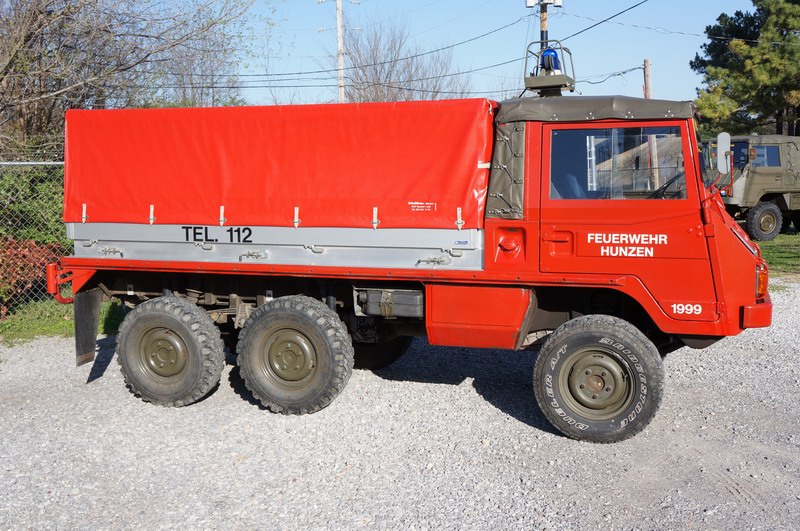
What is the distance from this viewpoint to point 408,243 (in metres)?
6.10

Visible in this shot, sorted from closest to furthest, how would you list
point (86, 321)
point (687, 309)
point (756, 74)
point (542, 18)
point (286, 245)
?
point (687, 309) < point (286, 245) < point (86, 321) < point (542, 18) < point (756, 74)

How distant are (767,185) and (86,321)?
54.8ft

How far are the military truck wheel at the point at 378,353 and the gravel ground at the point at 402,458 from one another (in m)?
0.23

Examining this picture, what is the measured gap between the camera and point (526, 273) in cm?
586

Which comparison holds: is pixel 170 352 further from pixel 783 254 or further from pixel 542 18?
pixel 542 18

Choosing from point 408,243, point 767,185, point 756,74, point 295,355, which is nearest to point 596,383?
point 408,243

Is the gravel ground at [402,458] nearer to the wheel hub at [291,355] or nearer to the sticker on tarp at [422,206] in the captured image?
the wheel hub at [291,355]

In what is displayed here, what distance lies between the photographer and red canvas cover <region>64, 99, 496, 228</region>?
19.8 feet

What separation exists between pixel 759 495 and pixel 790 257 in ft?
40.6

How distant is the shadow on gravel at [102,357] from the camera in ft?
26.5

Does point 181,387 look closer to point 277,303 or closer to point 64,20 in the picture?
point 277,303

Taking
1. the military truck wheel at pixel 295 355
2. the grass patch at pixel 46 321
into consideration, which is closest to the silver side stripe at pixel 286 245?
the military truck wheel at pixel 295 355

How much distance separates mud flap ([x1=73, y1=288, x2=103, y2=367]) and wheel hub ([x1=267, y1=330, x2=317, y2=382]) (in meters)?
1.90

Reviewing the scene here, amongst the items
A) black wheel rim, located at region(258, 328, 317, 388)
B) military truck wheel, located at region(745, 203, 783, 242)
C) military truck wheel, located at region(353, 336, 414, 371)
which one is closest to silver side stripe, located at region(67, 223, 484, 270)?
black wheel rim, located at region(258, 328, 317, 388)
